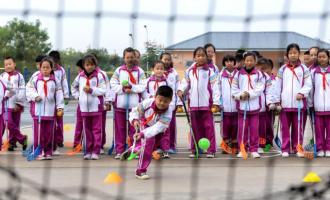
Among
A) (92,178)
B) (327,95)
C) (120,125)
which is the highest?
(327,95)

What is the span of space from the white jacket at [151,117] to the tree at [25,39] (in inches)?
46.5

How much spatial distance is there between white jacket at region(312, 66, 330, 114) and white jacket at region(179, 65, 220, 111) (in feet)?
3.91

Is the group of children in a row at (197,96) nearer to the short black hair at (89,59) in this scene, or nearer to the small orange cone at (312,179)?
the short black hair at (89,59)

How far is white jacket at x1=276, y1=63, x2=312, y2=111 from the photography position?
6.89m

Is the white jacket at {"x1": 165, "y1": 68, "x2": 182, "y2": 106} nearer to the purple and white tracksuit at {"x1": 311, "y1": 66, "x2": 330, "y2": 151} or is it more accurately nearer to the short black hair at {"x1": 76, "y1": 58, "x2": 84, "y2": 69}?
the short black hair at {"x1": 76, "y1": 58, "x2": 84, "y2": 69}

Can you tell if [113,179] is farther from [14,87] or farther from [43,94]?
[14,87]

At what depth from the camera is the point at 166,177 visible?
5703mm

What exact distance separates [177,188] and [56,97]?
8.22ft

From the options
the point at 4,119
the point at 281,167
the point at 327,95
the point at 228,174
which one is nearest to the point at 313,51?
the point at 327,95

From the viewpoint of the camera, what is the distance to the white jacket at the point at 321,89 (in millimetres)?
6914

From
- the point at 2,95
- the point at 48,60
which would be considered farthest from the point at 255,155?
the point at 2,95

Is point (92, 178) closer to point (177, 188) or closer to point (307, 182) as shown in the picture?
point (177, 188)

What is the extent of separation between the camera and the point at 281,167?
6.25m

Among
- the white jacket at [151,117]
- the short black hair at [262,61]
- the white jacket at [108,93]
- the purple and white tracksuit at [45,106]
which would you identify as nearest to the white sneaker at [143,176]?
the white jacket at [151,117]
